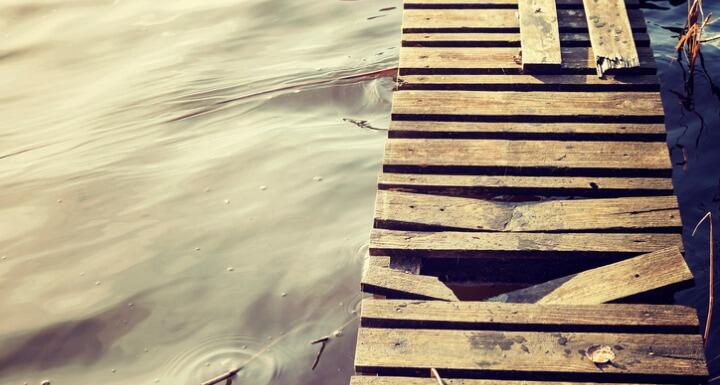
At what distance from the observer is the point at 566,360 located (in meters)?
3.27

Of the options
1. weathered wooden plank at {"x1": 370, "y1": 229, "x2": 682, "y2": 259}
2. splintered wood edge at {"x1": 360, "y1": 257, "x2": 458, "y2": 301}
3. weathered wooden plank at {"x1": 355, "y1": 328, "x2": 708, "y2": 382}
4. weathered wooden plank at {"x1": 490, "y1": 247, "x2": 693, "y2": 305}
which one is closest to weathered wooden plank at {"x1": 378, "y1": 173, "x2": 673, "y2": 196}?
weathered wooden plank at {"x1": 370, "y1": 229, "x2": 682, "y2": 259}

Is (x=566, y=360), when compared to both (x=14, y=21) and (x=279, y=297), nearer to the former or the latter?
(x=279, y=297)

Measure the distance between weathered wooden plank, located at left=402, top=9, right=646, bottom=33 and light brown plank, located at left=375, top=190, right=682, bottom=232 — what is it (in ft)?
5.93

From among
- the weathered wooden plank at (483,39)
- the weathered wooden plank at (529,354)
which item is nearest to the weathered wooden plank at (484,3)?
the weathered wooden plank at (483,39)

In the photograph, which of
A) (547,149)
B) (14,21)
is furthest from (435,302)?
(14,21)

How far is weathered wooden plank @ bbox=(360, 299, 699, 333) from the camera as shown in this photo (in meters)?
3.41

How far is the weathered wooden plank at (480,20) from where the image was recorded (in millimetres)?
5320

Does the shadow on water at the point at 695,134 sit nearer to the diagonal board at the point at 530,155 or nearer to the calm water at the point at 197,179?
the calm water at the point at 197,179

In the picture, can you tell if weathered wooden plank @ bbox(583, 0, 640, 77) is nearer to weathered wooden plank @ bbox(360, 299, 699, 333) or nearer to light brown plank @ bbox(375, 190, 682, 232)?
light brown plank @ bbox(375, 190, 682, 232)

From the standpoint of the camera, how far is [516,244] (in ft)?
12.4

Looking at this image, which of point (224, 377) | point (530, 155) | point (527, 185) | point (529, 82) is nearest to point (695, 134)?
point (529, 82)

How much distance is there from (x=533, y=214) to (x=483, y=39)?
177 cm

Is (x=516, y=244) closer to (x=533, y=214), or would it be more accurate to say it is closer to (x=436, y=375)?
(x=533, y=214)

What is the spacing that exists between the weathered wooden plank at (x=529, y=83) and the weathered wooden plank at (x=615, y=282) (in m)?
1.47
